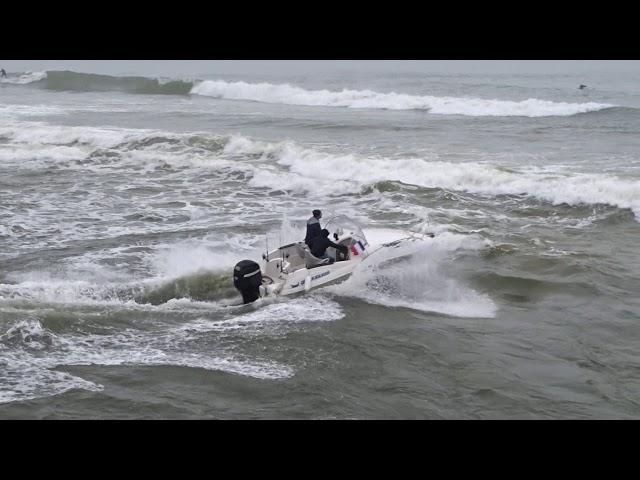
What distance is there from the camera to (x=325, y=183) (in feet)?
75.1

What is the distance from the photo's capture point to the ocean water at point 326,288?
908cm

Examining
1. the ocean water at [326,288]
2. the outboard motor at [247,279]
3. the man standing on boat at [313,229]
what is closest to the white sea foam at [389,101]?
the ocean water at [326,288]

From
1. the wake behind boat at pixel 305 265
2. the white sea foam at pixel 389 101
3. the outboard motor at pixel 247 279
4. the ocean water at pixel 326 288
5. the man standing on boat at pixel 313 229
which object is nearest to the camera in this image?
the ocean water at pixel 326 288

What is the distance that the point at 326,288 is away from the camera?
42.6ft

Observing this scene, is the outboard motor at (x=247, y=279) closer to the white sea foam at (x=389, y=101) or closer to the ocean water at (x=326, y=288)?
the ocean water at (x=326, y=288)

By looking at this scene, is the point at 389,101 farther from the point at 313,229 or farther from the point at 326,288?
the point at 326,288

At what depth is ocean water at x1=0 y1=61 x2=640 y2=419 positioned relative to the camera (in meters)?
9.08

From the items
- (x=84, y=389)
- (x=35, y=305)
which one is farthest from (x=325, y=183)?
(x=84, y=389)

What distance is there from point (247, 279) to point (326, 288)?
5.74 feet

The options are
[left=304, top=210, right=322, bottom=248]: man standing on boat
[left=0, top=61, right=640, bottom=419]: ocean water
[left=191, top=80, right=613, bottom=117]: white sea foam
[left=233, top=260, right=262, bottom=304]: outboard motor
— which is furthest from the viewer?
[left=191, top=80, right=613, bottom=117]: white sea foam

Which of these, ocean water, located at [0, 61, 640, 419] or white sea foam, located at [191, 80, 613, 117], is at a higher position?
white sea foam, located at [191, 80, 613, 117]

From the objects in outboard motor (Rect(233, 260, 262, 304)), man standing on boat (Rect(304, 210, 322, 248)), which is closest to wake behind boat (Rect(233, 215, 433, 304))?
outboard motor (Rect(233, 260, 262, 304))

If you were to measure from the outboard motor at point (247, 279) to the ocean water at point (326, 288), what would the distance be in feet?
0.95

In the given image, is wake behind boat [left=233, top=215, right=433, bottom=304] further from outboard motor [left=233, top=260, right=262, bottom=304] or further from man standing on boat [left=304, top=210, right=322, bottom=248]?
man standing on boat [left=304, top=210, right=322, bottom=248]
